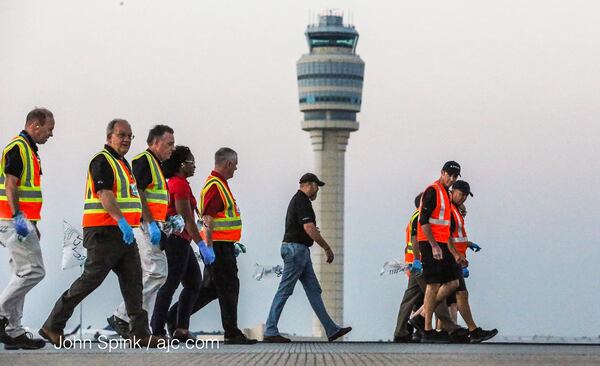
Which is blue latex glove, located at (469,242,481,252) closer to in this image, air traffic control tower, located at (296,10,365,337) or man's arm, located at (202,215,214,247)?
man's arm, located at (202,215,214,247)

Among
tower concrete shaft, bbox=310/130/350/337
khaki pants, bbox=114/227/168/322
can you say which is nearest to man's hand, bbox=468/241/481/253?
khaki pants, bbox=114/227/168/322

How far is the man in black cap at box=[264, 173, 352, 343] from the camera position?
15.1m

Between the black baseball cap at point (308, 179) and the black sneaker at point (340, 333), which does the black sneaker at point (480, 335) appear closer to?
the black sneaker at point (340, 333)

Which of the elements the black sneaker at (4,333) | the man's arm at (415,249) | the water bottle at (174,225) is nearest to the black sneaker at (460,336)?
the man's arm at (415,249)

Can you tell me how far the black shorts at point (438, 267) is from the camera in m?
15.6

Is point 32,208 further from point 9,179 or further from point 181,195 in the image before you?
point 181,195

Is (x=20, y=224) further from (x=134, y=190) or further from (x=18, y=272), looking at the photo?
(x=134, y=190)

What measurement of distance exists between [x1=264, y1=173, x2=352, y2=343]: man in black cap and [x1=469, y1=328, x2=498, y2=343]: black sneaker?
1.29 meters

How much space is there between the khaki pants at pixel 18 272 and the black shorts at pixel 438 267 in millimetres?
4856

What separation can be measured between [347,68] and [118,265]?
15980 centimetres

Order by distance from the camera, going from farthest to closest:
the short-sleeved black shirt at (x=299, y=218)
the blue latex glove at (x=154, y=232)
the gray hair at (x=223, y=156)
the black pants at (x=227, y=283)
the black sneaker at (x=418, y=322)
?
the black sneaker at (x=418, y=322) < the short-sleeved black shirt at (x=299, y=218) < the gray hair at (x=223, y=156) < the black pants at (x=227, y=283) < the blue latex glove at (x=154, y=232)

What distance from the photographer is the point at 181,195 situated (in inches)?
543

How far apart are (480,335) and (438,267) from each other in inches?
32.0

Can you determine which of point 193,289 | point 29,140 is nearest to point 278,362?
point 29,140
